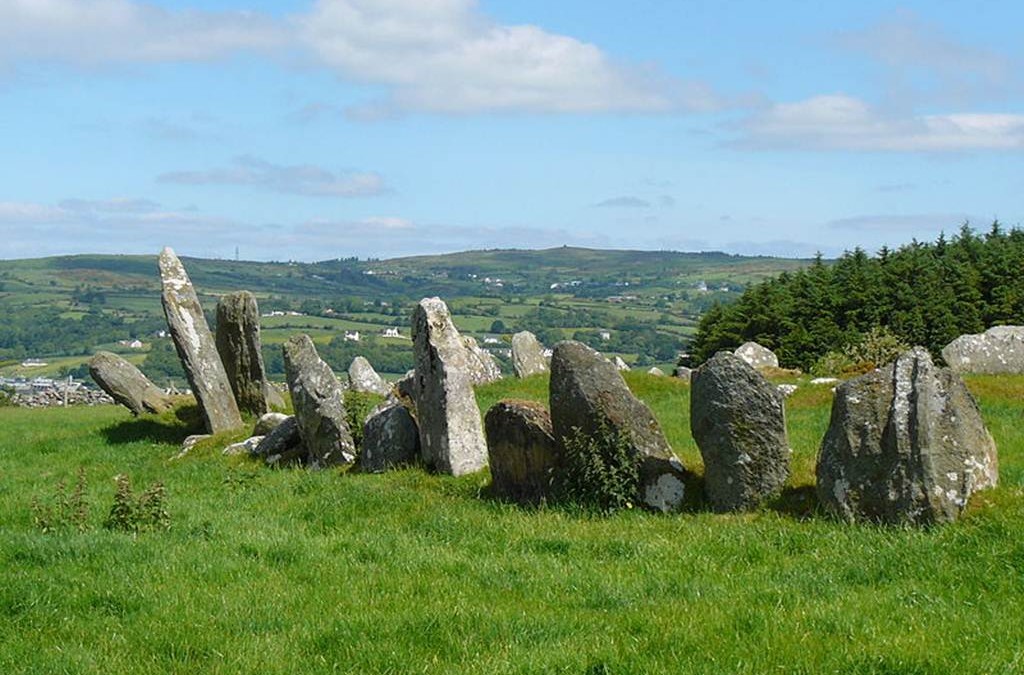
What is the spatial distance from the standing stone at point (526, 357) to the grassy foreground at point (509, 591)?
2401 centimetres

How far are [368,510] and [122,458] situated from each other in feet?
35.7

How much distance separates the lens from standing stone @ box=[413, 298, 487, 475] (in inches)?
797

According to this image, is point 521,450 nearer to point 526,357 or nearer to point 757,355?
point 526,357

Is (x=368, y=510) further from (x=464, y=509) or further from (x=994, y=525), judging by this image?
(x=994, y=525)

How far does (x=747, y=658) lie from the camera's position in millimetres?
9773

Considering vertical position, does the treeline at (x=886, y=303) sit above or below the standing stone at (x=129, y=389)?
above

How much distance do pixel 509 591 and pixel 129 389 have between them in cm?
2383

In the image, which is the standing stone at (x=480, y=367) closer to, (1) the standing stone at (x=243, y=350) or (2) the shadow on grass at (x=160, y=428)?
(1) the standing stone at (x=243, y=350)

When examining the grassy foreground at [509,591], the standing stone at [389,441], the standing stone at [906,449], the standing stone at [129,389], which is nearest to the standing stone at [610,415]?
the grassy foreground at [509,591]

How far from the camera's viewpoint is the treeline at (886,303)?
44.2 metres

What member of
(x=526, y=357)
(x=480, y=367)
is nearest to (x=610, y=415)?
(x=480, y=367)

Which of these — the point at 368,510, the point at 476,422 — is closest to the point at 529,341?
the point at 476,422

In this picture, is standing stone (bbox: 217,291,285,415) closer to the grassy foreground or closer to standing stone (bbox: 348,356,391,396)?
standing stone (bbox: 348,356,391,396)

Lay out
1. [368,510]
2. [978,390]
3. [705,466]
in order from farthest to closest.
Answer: [978,390] → [368,510] → [705,466]
